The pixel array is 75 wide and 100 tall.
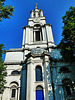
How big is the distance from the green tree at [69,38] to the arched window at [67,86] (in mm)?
3967

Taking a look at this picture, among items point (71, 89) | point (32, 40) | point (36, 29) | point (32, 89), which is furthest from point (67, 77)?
point (36, 29)

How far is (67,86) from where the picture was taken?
1484 centimetres

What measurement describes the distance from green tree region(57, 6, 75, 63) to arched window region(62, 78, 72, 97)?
3967mm

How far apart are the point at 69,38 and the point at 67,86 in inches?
285

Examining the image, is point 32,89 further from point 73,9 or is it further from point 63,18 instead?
point 73,9

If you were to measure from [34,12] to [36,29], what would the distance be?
10721 millimetres

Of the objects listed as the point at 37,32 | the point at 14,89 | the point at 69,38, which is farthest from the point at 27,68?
the point at 37,32

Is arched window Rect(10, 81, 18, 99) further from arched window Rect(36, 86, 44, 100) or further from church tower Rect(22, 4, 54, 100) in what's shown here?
arched window Rect(36, 86, 44, 100)

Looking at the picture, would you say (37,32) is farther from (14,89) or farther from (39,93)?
(39,93)

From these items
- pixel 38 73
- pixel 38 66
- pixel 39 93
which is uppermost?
pixel 38 66

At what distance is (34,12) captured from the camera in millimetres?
34281

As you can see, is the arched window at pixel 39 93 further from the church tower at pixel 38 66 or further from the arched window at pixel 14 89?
the arched window at pixel 14 89

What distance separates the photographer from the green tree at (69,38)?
11930 millimetres

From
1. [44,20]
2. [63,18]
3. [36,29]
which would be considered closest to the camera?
[63,18]
